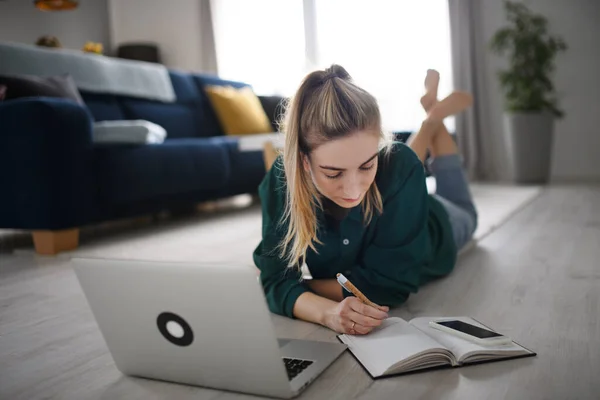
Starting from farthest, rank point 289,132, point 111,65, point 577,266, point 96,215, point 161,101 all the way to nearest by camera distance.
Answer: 1. point 161,101
2. point 111,65
3. point 96,215
4. point 577,266
5. point 289,132

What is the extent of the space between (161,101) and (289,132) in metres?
2.70

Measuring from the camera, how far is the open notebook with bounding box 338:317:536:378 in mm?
1002

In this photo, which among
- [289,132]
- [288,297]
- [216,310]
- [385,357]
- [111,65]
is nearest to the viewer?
[216,310]

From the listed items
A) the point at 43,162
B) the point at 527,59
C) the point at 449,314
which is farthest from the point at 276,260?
the point at 527,59

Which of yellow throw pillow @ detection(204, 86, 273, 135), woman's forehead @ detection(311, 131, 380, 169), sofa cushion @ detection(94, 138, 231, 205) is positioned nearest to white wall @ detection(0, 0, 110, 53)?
yellow throw pillow @ detection(204, 86, 273, 135)

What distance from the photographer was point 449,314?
136cm

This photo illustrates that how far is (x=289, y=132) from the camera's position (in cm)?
119

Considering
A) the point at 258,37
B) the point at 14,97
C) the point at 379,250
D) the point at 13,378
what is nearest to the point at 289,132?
the point at 379,250

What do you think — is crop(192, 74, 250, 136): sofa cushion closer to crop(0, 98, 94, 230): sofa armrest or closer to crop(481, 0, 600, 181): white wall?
crop(0, 98, 94, 230): sofa armrest

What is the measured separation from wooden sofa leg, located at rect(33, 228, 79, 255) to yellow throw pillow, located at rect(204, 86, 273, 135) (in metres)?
1.79

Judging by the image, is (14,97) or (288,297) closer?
(288,297)

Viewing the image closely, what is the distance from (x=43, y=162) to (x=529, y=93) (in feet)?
11.4

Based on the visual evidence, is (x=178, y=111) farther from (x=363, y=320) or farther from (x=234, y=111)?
(x=363, y=320)

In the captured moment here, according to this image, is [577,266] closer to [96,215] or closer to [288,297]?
[288,297]
